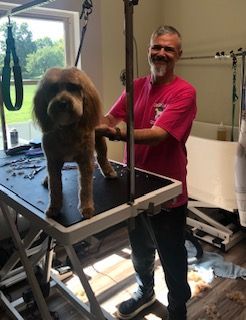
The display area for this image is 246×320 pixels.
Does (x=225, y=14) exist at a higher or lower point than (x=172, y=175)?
higher

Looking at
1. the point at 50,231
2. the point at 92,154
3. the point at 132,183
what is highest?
the point at 92,154

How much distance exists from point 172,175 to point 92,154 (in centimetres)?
57

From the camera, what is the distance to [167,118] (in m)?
1.36

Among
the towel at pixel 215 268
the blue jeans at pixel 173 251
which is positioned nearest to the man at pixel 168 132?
the blue jeans at pixel 173 251

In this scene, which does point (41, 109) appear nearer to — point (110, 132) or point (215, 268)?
point (110, 132)

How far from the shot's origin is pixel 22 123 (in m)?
2.63

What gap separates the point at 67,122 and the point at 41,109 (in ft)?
0.32

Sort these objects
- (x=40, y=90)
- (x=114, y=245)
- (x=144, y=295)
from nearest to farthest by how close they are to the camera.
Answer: (x=40, y=90) → (x=144, y=295) → (x=114, y=245)

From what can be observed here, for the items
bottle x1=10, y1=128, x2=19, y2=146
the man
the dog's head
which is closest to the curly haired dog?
the dog's head

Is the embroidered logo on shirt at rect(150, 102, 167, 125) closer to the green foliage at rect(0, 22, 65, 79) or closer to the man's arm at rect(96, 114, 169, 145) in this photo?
the man's arm at rect(96, 114, 169, 145)

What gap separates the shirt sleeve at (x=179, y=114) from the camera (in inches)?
53.4

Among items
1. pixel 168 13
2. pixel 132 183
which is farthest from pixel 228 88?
pixel 132 183

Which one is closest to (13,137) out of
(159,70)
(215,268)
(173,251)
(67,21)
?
(67,21)

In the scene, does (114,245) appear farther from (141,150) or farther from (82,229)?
(82,229)
